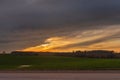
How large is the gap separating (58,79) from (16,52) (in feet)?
163

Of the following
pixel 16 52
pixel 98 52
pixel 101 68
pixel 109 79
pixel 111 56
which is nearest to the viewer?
pixel 109 79

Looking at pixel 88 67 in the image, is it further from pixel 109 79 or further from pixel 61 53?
pixel 61 53

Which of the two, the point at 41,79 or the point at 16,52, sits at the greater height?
the point at 16,52

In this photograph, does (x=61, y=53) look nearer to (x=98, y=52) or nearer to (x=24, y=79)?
(x=98, y=52)

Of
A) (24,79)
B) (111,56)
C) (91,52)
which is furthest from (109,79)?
(91,52)

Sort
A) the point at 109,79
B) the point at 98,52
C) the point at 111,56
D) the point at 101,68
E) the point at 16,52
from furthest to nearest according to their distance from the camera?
the point at 16,52, the point at 98,52, the point at 111,56, the point at 101,68, the point at 109,79

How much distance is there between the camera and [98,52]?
68.2 meters

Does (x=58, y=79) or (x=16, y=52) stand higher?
(x=16, y=52)

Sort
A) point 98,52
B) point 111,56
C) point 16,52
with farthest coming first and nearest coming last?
point 16,52 → point 98,52 → point 111,56

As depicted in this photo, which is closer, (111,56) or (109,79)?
(109,79)

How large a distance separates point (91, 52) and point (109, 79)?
1701 inches

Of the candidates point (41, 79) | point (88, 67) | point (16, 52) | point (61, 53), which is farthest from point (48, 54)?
point (41, 79)

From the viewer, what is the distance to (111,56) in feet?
210

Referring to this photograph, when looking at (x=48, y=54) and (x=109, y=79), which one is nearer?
(x=109, y=79)
